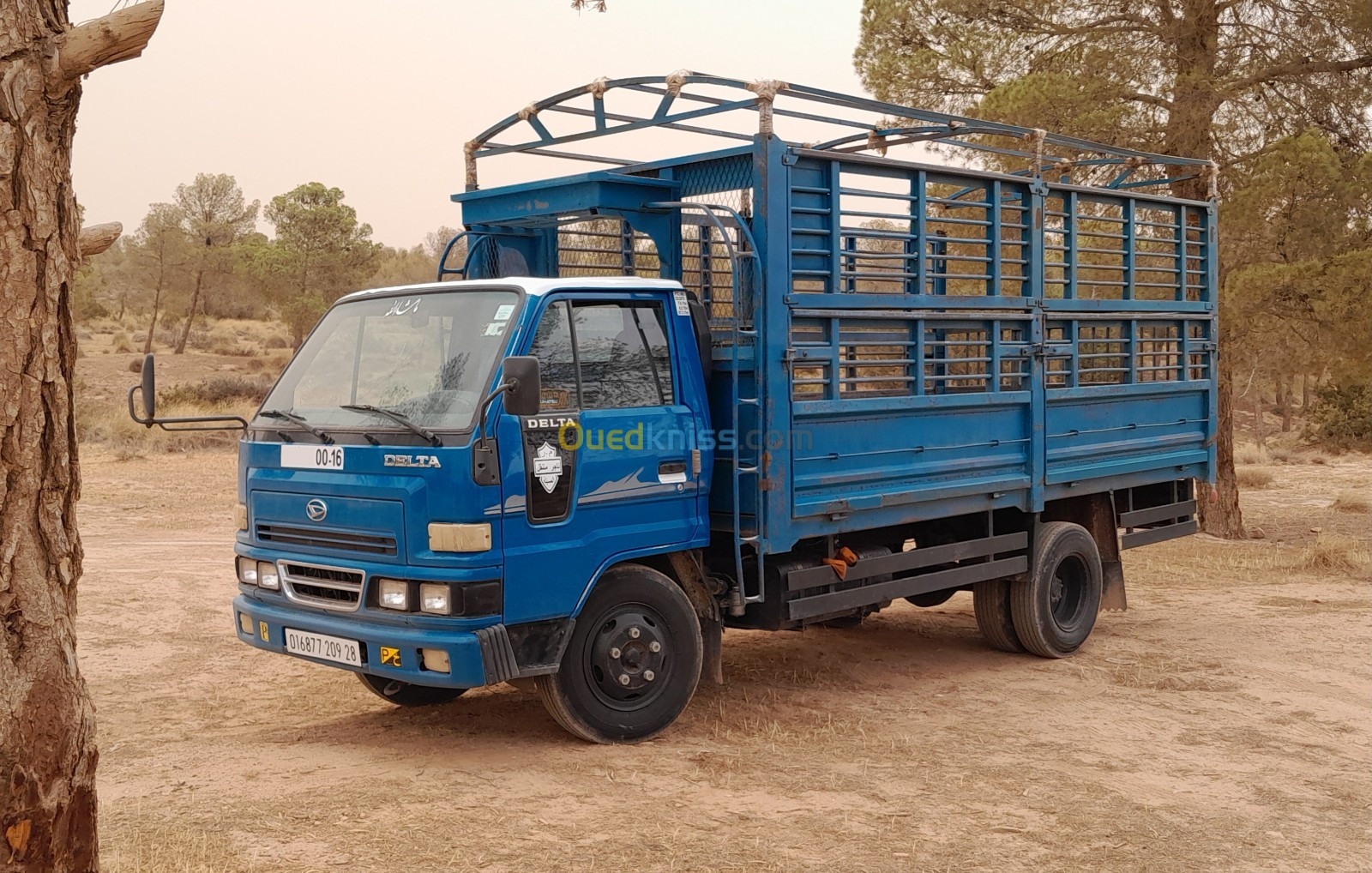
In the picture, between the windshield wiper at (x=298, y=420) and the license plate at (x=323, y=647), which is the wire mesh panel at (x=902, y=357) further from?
the license plate at (x=323, y=647)

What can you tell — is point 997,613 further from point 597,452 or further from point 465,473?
point 465,473

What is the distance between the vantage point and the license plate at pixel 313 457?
5742mm

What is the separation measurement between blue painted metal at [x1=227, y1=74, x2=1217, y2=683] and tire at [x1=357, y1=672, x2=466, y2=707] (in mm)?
880

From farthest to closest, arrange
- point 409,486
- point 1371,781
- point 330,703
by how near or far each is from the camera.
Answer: point 330,703 → point 1371,781 → point 409,486

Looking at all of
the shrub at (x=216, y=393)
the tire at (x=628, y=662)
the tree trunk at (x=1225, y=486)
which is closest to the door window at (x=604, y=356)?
the tire at (x=628, y=662)

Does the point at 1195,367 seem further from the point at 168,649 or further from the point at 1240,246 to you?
the point at 168,649

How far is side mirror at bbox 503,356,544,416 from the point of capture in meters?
5.24

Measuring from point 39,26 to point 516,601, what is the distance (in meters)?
2.93

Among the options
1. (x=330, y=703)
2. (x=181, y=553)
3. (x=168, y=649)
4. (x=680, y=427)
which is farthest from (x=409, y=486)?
(x=181, y=553)

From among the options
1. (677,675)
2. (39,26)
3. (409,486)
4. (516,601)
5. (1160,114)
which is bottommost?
(677,675)

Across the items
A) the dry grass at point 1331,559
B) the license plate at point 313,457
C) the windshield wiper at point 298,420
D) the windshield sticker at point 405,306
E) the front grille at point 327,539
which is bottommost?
the dry grass at point 1331,559

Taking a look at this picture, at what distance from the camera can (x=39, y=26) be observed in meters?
3.59

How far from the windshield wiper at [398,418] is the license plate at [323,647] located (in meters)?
1.01

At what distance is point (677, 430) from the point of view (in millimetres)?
6270
